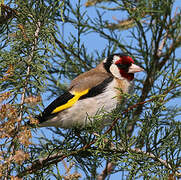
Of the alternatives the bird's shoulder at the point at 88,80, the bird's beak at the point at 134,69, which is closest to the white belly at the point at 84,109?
the bird's shoulder at the point at 88,80

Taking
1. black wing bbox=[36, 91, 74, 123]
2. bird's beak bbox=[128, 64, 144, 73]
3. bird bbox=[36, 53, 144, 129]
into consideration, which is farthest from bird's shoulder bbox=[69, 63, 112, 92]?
bird's beak bbox=[128, 64, 144, 73]

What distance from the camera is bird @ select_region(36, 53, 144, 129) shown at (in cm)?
320

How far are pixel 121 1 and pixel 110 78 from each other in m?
0.74

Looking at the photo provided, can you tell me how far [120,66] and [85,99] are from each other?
25.1 inches

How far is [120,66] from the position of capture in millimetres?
3664

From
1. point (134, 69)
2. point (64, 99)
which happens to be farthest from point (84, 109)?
point (134, 69)

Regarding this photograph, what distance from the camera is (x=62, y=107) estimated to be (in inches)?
129

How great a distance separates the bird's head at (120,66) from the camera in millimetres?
3531

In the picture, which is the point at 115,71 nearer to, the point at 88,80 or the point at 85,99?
the point at 88,80

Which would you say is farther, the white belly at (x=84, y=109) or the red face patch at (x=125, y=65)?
the red face patch at (x=125, y=65)

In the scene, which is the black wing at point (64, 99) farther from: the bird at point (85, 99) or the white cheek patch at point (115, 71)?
the white cheek patch at point (115, 71)

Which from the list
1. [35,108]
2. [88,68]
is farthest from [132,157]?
[88,68]

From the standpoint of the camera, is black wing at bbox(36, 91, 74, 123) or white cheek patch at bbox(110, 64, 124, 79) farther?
white cheek patch at bbox(110, 64, 124, 79)

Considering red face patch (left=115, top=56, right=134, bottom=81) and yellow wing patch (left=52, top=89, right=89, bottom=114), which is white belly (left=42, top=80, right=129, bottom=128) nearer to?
yellow wing patch (left=52, top=89, right=89, bottom=114)
